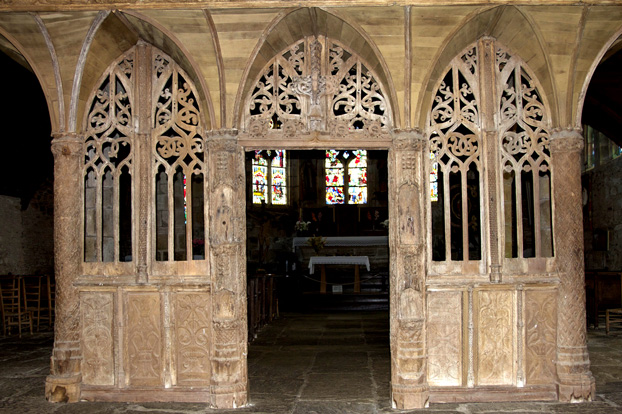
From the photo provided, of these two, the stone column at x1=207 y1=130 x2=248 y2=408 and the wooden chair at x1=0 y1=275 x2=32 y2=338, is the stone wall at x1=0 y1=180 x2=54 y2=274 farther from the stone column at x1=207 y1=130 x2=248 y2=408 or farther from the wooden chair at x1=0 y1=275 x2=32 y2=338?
the stone column at x1=207 y1=130 x2=248 y2=408

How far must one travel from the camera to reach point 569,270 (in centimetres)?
528

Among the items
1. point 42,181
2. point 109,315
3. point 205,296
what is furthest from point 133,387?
point 42,181

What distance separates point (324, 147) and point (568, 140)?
224 centimetres

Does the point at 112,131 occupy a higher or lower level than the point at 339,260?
higher

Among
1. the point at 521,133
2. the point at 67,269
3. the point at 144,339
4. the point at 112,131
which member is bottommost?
the point at 144,339

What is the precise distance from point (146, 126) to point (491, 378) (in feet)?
13.1

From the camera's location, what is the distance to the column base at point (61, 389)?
5.30 m

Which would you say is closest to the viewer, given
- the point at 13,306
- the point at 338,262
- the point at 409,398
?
Answer: the point at 409,398

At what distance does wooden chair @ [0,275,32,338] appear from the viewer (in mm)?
9539

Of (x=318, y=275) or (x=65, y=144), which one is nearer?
(x=65, y=144)

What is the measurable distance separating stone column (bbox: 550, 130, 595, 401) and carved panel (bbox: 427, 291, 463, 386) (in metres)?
0.90

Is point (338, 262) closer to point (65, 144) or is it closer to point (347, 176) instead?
point (347, 176)

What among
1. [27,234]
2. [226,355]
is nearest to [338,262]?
[27,234]

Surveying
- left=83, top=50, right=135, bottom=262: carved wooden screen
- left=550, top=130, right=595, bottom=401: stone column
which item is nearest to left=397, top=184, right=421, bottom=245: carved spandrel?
left=550, top=130, right=595, bottom=401: stone column
